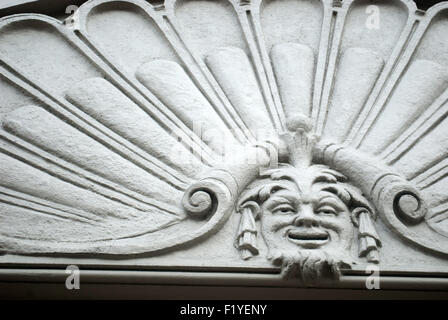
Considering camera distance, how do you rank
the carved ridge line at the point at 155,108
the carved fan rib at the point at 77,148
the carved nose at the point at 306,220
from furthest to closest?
the carved ridge line at the point at 155,108
the carved fan rib at the point at 77,148
the carved nose at the point at 306,220

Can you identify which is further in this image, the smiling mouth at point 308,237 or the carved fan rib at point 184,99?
the carved fan rib at point 184,99

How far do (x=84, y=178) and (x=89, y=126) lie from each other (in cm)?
21

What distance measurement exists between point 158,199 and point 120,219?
0.13m

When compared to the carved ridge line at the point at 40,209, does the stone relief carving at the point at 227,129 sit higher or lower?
higher

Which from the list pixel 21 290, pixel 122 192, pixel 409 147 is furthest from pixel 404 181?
pixel 21 290

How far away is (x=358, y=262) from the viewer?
189 centimetres

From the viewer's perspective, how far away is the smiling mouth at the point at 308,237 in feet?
6.23

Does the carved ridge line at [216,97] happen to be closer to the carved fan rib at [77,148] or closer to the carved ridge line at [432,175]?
the carved fan rib at [77,148]

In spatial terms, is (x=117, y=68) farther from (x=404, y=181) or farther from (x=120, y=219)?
(x=404, y=181)

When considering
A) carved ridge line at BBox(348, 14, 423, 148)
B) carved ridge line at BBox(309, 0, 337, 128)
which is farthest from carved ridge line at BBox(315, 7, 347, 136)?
carved ridge line at BBox(348, 14, 423, 148)

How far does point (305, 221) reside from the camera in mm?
1929

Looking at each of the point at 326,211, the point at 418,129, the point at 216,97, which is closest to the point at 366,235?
the point at 326,211

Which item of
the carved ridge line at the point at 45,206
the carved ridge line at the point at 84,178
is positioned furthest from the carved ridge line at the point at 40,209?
the carved ridge line at the point at 84,178

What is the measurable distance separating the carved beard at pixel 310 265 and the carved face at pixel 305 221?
4 centimetres
